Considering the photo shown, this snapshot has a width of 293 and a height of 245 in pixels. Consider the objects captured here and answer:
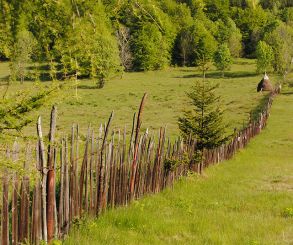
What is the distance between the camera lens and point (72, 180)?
6.26m

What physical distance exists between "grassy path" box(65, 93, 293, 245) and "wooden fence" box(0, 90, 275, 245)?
0.31m

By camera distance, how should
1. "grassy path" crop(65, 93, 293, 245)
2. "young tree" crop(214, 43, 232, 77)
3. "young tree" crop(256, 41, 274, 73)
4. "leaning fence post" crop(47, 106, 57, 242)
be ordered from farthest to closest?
"young tree" crop(214, 43, 232, 77), "young tree" crop(256, 41, 274, 73), "grassy path" crop(65, 93, 293, 245), "leaning fence post" crop(47, 106, 57, 242)

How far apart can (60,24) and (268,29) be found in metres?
108

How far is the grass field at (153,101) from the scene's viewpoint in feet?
97.2

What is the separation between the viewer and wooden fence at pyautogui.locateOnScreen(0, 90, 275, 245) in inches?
199

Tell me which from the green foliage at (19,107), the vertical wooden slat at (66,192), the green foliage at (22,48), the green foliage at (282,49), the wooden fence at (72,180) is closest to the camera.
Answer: the green foliage at (22,48)

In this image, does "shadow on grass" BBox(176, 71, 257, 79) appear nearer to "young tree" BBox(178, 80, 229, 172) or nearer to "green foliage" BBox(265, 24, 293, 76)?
"green foliage" BBox(265, 24, 293, 76)

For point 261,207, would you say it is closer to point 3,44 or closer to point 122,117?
point 3,44

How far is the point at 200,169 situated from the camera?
13117 mm

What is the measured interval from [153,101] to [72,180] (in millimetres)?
38386

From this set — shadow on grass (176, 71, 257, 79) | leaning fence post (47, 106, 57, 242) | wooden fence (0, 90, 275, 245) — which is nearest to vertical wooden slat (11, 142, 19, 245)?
wooden fence (0, 90, 275, 245)

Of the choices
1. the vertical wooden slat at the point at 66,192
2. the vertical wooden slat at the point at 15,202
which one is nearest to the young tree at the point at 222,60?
the vertical wooden slat at the point at 66,192

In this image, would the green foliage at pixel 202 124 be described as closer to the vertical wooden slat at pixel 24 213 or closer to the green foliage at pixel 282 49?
the vertical wooden slat at pixel 24 213

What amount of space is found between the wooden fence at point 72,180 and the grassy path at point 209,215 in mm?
310
